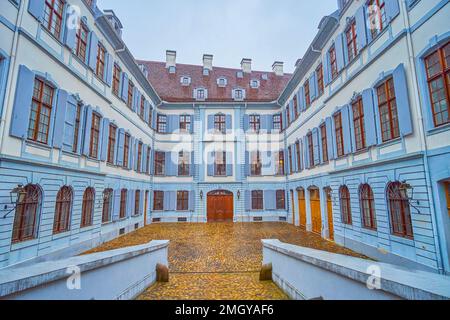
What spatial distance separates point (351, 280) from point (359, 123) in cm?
898

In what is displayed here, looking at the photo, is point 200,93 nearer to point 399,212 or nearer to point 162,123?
point 162,123

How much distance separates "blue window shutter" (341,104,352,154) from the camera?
1093 cm

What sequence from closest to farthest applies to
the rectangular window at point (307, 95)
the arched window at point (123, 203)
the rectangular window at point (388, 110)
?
the rectangular window at point (388, 110) < the arched window at point (123, 203) < the rectangular window at point (307, 95)

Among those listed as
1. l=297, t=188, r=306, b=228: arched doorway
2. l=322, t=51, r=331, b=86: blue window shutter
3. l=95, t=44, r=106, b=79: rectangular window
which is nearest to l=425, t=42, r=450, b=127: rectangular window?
l=322, t=51, r=331, b=86: blue window shutter

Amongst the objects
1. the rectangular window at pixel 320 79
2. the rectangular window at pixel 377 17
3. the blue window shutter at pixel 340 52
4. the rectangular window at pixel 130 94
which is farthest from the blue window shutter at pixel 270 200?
the rectangular window at pixel 377 17

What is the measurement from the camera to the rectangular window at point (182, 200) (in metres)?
21.1

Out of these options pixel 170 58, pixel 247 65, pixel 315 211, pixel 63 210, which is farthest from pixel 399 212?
pixel 170 58

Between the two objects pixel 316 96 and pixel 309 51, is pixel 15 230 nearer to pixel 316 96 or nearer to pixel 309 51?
pixel 316 96

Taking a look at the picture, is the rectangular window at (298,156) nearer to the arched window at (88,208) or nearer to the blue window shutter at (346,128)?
the blue window shutter at (346,128)

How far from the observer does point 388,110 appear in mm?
8562

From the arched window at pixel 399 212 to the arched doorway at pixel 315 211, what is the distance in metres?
6.21

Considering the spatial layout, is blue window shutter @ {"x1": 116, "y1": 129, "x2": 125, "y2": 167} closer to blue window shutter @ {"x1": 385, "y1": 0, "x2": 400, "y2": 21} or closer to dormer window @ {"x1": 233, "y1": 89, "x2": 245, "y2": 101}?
dormer window @ {"x1": 233, "y1": 89, "x2": 245, "y2": 101}

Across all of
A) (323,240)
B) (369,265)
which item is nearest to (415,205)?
(369,265)

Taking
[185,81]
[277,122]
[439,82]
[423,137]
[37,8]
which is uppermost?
[185,81]
